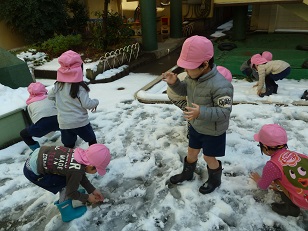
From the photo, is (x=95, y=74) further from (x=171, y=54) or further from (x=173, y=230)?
(x=173, y=230)

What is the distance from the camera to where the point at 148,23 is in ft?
26.0

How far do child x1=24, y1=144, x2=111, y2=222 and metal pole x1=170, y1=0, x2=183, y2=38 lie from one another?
858 centimetres

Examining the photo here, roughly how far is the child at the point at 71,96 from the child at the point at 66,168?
648 mm

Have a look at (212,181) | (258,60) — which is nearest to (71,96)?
(212,181)

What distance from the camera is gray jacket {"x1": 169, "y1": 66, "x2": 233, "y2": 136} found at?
190cm

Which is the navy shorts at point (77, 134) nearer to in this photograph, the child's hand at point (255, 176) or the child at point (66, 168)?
the child at point (66, 168)

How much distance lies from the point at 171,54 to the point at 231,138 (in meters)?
5.71

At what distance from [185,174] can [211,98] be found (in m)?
0.91

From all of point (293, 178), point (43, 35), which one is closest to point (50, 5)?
point (43, 35)

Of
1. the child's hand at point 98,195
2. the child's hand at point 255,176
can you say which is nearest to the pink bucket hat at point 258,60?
the child's hand at point 255,176

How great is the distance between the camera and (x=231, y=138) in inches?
129

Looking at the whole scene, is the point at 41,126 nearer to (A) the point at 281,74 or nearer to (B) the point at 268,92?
(B) the point at 268,92

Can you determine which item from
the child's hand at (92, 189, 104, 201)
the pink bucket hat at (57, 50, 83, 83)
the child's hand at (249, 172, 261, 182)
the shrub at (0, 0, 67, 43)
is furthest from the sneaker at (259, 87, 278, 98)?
the shrub at (0, 0, 67, 43)

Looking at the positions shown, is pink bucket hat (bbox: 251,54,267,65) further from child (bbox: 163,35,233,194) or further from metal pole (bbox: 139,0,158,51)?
metal pole (bbox: 139,0,158,51)
